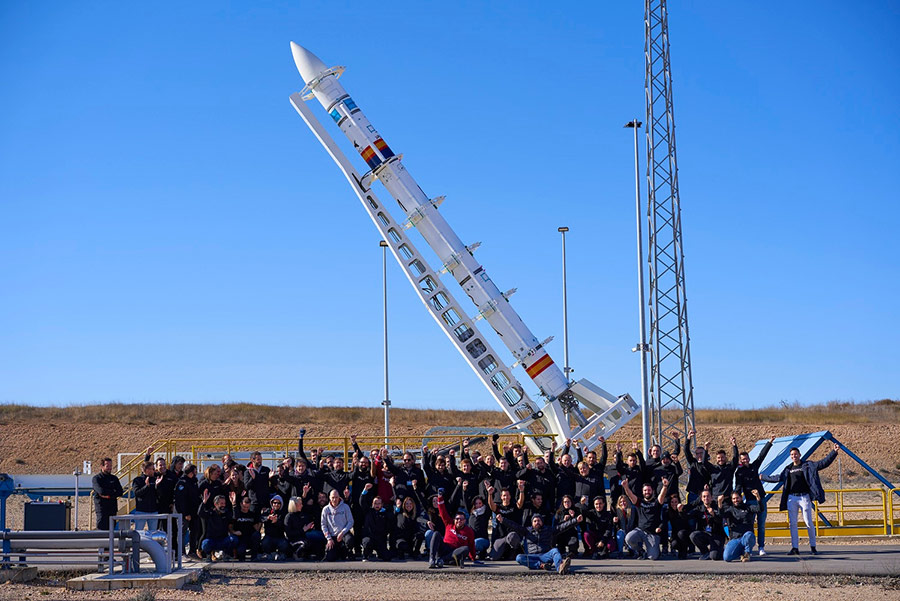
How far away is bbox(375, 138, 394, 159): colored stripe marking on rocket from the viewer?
20703mm

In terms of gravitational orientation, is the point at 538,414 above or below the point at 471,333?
below

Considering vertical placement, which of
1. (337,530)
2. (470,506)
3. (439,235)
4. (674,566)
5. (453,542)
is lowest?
(674,566)

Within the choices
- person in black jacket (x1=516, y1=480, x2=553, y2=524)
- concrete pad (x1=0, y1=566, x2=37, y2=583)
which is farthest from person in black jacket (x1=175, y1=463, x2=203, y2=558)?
person in black jacket (x1=516, y1=480, x2=553, y2=524)

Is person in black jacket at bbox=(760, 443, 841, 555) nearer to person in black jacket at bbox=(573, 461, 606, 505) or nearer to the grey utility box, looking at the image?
person in black jacket at bbox=(573, 461, 606, 505)

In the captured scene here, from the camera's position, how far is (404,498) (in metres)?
14.8

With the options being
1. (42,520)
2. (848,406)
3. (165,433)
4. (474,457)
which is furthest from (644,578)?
(848,406)

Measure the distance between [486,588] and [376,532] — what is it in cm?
312

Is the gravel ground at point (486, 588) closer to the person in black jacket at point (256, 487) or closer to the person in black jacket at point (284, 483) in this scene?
the person in black jacket at point (256, 487)

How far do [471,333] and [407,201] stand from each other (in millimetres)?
3142

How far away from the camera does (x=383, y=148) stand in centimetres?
2077

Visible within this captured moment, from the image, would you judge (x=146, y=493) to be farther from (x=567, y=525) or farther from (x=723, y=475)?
(x=723, y=475)

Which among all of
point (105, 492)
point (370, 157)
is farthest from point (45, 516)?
point (370, 157)

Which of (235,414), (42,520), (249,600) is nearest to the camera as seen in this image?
(249,600)

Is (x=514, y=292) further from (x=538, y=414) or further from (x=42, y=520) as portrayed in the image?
(x=42, y=520)
